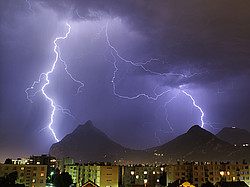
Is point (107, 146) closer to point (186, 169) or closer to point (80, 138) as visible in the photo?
point (80, 138)

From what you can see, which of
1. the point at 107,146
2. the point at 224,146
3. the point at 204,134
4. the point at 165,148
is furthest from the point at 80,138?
the point at 224,146

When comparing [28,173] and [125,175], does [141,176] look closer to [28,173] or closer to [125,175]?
[125,175]

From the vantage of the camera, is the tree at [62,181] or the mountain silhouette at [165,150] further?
the mountain silhouette at [165,150]

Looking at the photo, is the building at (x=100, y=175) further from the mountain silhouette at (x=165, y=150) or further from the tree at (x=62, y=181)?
the mountain silhouette at (x=165, y=150)

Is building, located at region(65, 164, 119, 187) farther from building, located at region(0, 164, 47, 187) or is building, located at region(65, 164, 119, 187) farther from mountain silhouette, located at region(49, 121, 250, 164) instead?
mountain silhouette, located at region(49, 121, 250, 164)

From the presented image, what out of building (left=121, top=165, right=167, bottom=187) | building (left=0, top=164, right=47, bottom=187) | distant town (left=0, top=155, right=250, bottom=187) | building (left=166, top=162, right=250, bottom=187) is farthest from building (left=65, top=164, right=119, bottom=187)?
building (left=166, top=162, right=250, bottom=187)

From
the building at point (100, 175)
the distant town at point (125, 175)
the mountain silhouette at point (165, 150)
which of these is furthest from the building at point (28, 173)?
the mountain silhouette at point (165, 150)

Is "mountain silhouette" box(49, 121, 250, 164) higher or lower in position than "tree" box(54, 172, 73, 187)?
higher

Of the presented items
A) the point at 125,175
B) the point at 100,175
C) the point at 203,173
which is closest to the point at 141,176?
the point at 125,175

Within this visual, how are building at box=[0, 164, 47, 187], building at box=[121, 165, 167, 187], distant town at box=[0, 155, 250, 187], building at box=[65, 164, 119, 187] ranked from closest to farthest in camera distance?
distant town at box=[0, 155, 250, 187] < building at box=[0, 164, 47, 187] < building at box=[65, 164, 119, 187] < building at box=[121, 165, 167, 187]
